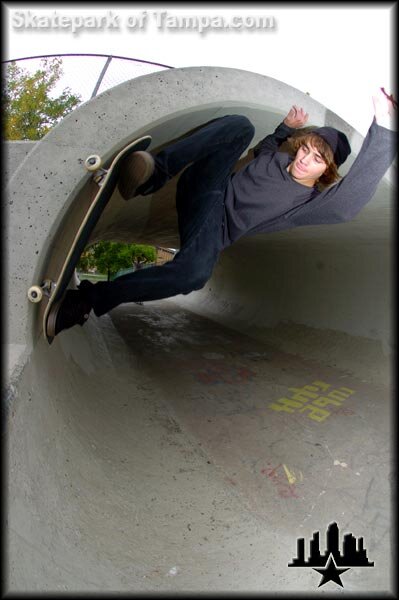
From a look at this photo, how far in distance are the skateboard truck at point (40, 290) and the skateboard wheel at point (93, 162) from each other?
752 mm

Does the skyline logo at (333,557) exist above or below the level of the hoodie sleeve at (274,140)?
below

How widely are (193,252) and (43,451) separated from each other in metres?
1.59

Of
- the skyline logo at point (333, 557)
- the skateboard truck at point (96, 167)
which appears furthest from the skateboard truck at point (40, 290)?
the skyline logo at point (333, 557)

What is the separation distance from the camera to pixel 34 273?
2.58 meters

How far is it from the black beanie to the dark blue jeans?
1.66 ft

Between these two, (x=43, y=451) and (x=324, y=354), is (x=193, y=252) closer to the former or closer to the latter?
(x=43, y=451)

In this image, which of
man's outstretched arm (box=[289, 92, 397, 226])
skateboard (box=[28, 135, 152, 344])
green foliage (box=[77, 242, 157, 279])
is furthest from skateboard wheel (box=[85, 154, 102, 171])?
green foliage (box=[77, 242, 157, 279])

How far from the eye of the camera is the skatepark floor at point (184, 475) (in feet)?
7.89

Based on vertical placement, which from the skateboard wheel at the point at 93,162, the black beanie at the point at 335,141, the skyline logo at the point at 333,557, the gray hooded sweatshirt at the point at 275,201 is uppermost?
the black beanie at the point at 335,141

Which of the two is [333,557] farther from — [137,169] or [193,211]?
[137,169]

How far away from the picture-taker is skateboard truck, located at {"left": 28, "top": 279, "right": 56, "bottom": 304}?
99.7 inches

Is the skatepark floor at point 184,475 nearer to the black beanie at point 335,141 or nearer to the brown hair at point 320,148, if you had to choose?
the brown hair at point 320,148

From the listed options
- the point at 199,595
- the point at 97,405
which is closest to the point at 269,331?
the point at 97,405

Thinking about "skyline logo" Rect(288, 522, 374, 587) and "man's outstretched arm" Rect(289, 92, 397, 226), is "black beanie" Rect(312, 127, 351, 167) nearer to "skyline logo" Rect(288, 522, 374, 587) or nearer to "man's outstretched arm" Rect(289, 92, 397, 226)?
"man's outstretched arm" Rect(289, 92, 397, 226)
